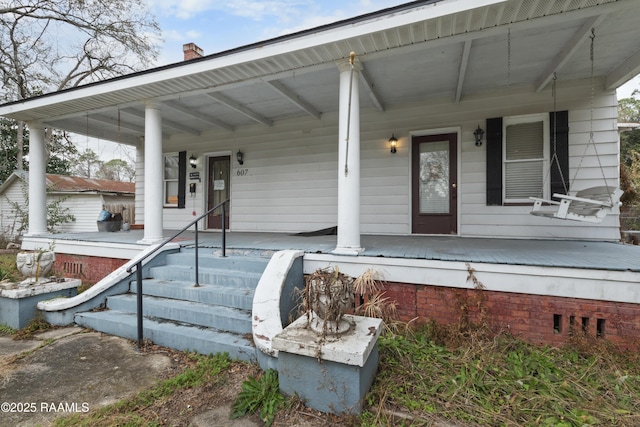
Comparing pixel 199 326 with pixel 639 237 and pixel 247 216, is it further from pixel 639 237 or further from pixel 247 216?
pixel 639 237

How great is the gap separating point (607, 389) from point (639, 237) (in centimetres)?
565

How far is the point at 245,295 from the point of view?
3.13m

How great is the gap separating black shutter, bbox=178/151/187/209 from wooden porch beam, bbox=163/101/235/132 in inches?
57.4

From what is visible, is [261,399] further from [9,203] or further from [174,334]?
[9,203]

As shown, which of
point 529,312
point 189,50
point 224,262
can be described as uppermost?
point 189,50

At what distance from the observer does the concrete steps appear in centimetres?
276

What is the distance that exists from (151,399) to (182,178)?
616cm

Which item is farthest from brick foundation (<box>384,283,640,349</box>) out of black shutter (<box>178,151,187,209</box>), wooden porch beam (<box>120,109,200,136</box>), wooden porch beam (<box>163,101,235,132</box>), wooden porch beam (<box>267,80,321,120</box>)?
black shutter (<box>178,151,187,209</box>)

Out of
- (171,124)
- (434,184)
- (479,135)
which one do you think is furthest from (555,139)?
(171,124)

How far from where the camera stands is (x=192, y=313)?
3.05 metres

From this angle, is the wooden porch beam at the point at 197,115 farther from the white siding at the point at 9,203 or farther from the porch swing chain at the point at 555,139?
the white siding at the point at 9,203

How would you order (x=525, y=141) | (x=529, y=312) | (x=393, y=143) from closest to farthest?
(x=529, y=312)
(x=525, y=141)
(x=393, y=143)

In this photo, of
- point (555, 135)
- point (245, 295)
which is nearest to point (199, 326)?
point (245, 295)

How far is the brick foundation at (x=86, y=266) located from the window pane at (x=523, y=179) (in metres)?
Answer: 6.24
